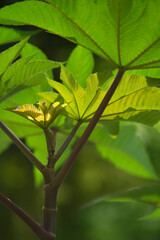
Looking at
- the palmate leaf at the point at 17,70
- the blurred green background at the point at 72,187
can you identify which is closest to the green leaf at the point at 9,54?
the palmate leaf at the point at 17,70

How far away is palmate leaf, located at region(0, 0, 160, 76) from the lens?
0.38 m

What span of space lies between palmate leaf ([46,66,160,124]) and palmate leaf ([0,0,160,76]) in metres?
0.03

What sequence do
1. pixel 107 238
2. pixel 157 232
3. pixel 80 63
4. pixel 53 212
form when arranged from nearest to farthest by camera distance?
1. pixel 53 212
2. pixel 80 63
3. pixel 157 232
4. pixel 107 238

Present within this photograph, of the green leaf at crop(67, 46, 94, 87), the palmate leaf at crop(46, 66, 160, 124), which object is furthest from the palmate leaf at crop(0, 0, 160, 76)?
the green leaf at crop(67, 46, 94, 87)

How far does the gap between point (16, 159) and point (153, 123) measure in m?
1.89

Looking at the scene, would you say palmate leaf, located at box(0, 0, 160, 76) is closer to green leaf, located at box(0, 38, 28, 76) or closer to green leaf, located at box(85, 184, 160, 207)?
green leaf, located at box(0, 38, 28, 76)

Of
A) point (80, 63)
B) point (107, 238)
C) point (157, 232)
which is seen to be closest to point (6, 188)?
point (107, 238)

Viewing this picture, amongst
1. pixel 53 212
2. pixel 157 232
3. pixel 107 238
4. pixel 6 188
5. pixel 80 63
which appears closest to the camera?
pixel 53 212

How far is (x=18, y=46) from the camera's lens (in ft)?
1.38

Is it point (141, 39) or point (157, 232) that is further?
point (157, 232)

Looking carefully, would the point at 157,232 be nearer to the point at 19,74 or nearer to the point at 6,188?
the point at 6,188

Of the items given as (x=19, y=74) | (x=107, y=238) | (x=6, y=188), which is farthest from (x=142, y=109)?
(x=6, y=188)

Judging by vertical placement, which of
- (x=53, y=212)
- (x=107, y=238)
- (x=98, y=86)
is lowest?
(x=107, y=238)

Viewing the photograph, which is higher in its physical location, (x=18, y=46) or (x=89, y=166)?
(x=18, y=46)
